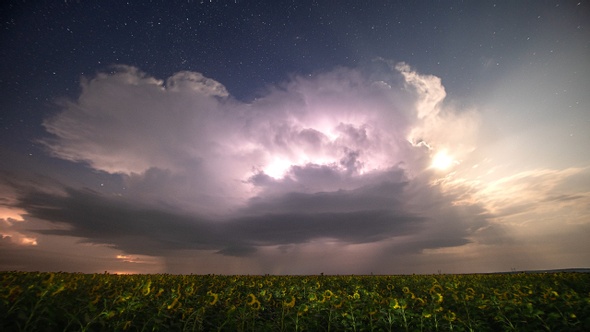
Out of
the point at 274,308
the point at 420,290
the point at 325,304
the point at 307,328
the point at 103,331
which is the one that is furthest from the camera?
the point at 420,290

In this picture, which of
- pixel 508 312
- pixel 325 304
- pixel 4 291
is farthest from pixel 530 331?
pixel 4 291

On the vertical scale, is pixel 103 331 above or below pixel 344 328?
above

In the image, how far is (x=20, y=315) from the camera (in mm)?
4691

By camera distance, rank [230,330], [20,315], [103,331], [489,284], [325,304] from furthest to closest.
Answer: [489,284] → [325,304] → [230,330] → [103,331] → [20,315]

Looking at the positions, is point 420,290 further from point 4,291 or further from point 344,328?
point 4,291

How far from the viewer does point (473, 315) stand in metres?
11.0

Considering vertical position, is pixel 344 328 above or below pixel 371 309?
below

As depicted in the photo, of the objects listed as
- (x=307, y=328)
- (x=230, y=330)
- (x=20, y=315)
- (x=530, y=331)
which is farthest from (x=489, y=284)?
(x=20, y=315)

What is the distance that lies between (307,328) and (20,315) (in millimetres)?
6748

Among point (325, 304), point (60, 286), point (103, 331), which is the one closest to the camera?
point (103, 331)

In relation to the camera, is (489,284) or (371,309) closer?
(371,309)

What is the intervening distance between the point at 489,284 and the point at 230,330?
2238 centimetres

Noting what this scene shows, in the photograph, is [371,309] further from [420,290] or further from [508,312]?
[420,290]

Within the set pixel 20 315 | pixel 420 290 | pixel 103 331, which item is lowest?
pixel 420 290
